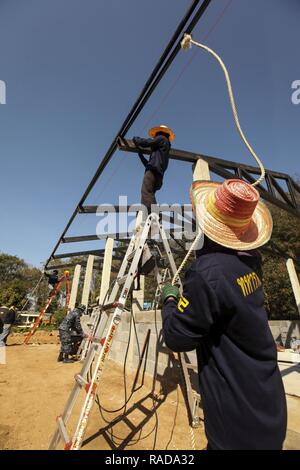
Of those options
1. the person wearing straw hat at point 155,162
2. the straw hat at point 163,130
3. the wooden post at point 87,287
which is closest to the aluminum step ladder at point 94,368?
the person wearing straw hat at point 155,162

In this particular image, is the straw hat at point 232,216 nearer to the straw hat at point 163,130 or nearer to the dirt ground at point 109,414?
the dirt ground at point 109,414

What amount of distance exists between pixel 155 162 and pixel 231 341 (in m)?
3.30

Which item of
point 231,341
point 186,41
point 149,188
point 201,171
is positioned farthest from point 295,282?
point 231,341

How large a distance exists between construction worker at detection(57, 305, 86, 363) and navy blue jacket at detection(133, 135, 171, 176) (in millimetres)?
6311

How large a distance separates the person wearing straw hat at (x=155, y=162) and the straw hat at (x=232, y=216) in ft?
7.27

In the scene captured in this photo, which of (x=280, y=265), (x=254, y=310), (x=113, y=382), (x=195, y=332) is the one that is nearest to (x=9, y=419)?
(x=113, y=382)

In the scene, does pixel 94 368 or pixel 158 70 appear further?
pixel 158 70

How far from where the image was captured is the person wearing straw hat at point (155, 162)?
12.9ft

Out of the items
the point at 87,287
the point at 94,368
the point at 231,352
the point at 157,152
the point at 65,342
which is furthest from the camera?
the point at 87,287

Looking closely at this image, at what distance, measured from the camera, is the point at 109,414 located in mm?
3795

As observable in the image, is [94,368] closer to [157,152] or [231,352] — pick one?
[231,352]

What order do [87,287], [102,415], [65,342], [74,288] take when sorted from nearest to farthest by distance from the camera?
[102,415] < [65,342] < [87,287] < [74,288]

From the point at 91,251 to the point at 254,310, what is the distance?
37.6 feet
